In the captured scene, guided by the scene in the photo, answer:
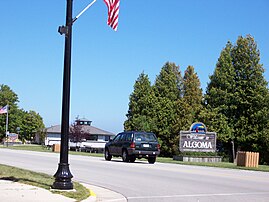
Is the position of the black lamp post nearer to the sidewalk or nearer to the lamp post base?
the lamp post base

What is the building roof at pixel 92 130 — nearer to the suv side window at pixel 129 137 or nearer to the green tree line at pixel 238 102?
the green tree line at pixel 238 102

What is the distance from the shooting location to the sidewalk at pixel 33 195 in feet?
33.5

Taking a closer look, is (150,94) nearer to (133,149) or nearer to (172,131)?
(172,131)

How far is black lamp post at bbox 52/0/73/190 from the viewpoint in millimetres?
11445

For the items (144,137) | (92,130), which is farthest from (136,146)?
(92,130)

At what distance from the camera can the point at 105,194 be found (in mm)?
12312

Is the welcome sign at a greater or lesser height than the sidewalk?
greater

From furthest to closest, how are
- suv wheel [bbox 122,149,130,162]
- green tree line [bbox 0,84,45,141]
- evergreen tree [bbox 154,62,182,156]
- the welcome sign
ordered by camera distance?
green tree line [bbox 0,84,45,141] < evergreen tree [bbox 154,62,182,156] < the welcome sign < suv wheel [bbox 122,149,130,162]

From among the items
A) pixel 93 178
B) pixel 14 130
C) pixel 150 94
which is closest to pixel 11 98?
pixel 14 130

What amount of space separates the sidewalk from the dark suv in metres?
13.4

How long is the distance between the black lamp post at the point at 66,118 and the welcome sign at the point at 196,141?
22871 millimetres

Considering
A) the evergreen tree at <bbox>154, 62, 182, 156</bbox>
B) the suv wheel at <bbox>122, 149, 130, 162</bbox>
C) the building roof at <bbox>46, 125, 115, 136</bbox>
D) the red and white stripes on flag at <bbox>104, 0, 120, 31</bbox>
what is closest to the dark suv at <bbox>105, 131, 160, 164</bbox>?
the suv wheel at <bbox>122, 149, 130, 162</bbox>

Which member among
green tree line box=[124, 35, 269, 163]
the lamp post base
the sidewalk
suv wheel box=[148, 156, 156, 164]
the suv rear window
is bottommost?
suv wheel box=[148, 156, 156, 164]

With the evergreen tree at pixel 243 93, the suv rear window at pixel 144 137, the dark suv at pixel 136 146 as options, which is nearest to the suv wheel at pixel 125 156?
the dark suv at pixel 136 146
